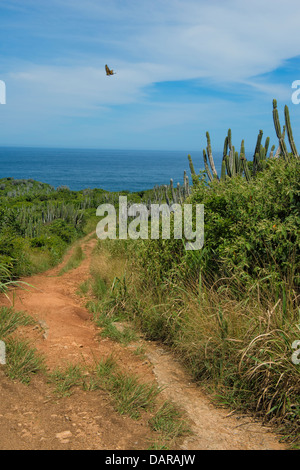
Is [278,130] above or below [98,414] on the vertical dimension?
above

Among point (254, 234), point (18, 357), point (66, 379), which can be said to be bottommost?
point (66, 379)

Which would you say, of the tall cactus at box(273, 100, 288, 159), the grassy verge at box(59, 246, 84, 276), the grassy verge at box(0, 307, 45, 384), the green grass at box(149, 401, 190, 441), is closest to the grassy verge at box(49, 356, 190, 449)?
the green grass at box(149, 401, 190, 441)


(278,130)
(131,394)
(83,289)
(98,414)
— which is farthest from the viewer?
(278,130)

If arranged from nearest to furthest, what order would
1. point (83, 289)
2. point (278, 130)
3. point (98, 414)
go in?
point (98, 414)
point (83, 289)
point (278, 130)

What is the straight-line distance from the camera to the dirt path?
129 inches

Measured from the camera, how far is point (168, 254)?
6.55 metres

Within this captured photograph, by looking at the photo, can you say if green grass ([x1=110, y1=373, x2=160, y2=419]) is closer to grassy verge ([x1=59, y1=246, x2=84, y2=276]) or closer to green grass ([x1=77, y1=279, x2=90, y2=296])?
green grass ([x1=77, y1=279, x2=90, y2=296])

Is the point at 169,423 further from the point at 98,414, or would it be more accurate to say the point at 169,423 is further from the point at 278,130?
the point at 278,130

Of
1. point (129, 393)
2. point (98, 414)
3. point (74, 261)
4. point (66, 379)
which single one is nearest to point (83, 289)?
point (74, 261)

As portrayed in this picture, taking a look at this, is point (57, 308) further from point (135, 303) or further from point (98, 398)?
point (98, 398)

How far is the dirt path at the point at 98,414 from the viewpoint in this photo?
328cm

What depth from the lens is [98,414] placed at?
3.64m

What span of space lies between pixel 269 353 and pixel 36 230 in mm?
13573

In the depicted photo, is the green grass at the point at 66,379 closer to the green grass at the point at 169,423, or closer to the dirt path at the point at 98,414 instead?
the dirt path at the point at 98,414
